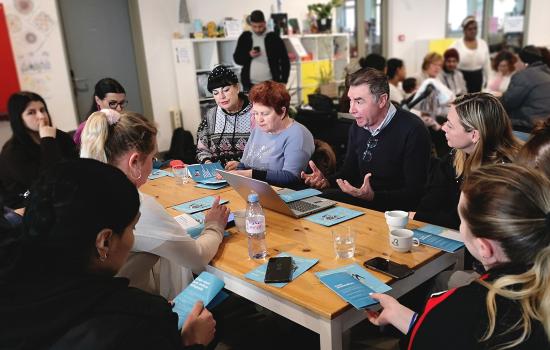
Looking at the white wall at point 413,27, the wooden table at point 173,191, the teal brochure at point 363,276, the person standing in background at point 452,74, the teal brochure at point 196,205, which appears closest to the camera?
the teal brochure at point 363,276

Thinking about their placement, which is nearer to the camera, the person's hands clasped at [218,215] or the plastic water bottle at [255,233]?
the plastic water bottle at [255,233]

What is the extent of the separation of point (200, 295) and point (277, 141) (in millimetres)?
1459

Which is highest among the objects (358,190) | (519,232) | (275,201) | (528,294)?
(519,232)

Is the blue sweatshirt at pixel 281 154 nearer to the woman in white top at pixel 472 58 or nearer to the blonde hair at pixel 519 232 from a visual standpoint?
the blonde hair at pixel 519 232

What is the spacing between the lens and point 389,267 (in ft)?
4.90

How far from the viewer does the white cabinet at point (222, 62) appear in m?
5.67

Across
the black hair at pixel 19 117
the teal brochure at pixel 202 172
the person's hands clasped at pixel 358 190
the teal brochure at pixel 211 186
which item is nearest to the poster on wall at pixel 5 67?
the black hair at pixel 19 117

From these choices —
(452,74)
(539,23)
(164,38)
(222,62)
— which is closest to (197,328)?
(164,38)

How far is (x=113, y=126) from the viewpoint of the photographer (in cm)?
166

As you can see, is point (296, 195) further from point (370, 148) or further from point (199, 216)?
point (370, 148)

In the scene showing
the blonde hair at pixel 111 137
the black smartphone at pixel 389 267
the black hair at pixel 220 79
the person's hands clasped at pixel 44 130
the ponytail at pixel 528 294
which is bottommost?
the black smartphone at pixel 389 267

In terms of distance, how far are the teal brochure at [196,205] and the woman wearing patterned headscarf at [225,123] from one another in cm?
80

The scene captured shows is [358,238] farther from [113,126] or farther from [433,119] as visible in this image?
[433,119]

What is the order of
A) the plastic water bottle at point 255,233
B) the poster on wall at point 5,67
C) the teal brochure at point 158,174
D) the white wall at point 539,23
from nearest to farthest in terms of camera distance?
1. the plastic water bottle at point 255,233
2. the teal brochure at point 158,174
3. the poster on wall at point 5,67
4. the white wall at point 539,23
